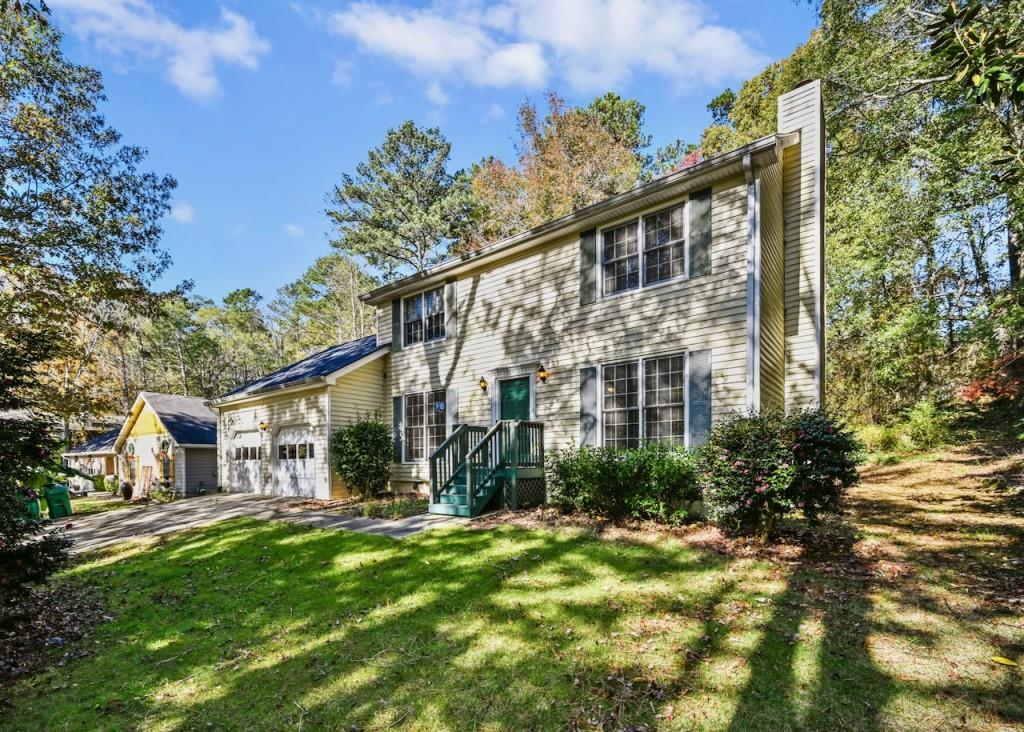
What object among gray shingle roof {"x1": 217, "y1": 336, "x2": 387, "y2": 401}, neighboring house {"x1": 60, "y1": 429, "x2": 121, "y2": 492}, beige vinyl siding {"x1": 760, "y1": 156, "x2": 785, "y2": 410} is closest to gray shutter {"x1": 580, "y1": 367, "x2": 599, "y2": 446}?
beige vinyl siding {"x1": 760, "y1": 156, "x2": 785, "y2": 410}

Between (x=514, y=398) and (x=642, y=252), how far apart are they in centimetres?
412

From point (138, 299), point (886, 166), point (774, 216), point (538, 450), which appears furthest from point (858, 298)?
point (138, 299)

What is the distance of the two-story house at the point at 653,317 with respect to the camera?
7922 mm

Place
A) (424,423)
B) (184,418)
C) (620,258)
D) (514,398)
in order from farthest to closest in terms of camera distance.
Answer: (184,418) → (424,423) → (514,398) → (620,258)

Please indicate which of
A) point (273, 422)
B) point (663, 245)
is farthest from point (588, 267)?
point (273, 422)

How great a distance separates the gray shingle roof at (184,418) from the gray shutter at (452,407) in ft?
42.5

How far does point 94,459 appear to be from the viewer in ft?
83.6

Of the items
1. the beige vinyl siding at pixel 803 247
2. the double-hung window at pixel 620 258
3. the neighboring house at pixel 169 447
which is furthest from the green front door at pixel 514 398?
the neighboring house at pixel 169 447

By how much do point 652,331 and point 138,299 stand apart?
1404 cm

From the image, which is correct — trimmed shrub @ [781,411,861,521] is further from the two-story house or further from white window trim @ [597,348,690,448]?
white window trim @ [597,348,690,448]

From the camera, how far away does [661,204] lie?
28.9 ft

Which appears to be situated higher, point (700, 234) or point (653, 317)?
point (700, 234)

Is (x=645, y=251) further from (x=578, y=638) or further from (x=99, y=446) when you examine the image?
(x=99, y=446)

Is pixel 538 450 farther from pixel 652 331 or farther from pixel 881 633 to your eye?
pixel 881 633
